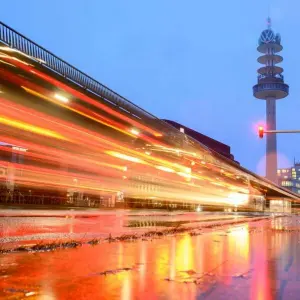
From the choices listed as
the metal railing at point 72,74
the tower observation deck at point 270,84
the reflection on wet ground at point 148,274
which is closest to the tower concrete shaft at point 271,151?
the tower observation deck at point 270,84

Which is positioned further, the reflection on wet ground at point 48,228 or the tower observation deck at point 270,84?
the tower observation deck at point 270,84

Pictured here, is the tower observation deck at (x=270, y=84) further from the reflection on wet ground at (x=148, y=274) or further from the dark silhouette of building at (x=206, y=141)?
the reflection on wet ground at (x=148, y=274)

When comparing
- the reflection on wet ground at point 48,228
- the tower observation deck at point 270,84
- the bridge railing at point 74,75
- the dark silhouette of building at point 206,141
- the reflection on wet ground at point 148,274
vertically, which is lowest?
the reflection on wet ground at point 148,274

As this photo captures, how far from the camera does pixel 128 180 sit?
77.4ft

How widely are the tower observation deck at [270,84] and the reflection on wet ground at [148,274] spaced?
338 ft

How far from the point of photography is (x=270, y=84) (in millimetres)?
118562

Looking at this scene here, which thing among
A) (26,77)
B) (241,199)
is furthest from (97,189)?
(241,199)

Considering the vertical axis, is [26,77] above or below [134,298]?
above

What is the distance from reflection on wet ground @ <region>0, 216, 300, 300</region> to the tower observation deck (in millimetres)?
102883

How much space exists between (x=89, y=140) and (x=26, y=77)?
3.49 meters

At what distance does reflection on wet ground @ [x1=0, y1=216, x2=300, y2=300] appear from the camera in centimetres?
567

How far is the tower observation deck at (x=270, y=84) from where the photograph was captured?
11188cm

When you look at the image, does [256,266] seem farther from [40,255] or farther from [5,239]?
[5,239]

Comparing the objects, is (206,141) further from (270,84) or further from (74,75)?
(74,75)
